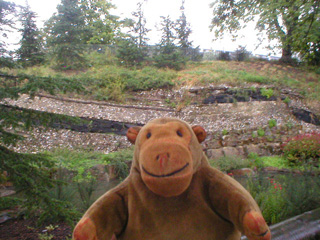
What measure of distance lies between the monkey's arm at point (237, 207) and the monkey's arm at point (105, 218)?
1.76ft

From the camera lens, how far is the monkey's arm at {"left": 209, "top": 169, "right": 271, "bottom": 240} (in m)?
1.28

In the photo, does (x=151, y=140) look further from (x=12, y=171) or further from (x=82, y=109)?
(x=82, y=109)

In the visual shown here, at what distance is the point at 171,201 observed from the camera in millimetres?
1490

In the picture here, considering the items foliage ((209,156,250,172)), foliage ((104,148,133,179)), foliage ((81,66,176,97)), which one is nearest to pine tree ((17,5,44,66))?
foliage ((81,66,176,97))

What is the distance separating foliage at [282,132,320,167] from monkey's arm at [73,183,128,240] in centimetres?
946

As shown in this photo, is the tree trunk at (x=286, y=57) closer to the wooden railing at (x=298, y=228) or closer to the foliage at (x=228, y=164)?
the foliage at (x=228, y=164)

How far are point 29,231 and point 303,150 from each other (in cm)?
953

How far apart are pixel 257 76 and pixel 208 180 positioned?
15.0 m

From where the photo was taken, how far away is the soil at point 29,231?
12.1ft

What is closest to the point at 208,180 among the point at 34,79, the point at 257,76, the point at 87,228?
the point at 87,228

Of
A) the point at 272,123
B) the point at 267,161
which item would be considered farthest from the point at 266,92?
the point at 267,161

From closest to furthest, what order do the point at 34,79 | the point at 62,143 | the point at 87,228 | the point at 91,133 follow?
the point at 87,228, the point at 34,79, the point at 62,143, the point at 91,133

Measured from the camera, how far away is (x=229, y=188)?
1505mm

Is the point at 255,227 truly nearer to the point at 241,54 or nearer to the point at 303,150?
the point at 303,150
